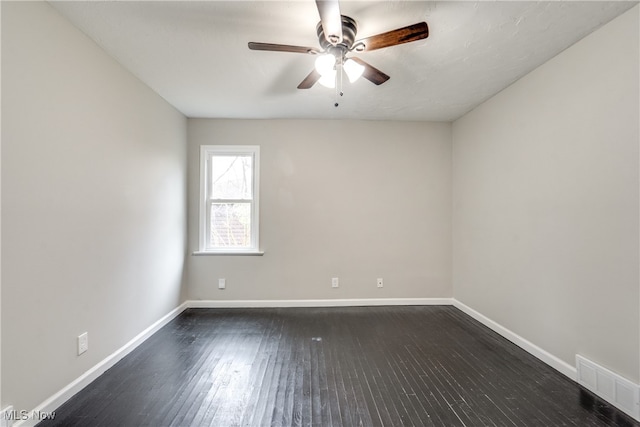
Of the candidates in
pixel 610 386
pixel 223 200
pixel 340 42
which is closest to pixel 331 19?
pixel 340 42

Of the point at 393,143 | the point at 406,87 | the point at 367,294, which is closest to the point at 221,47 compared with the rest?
the point at 406,87

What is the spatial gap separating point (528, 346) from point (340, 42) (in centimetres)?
289

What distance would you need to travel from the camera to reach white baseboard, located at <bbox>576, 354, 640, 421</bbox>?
162cm

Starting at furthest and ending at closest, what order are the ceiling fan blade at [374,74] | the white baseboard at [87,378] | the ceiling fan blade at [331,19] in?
the ceiling fan blade at [374,74] → the white baseboard at [87,378] → the ceiling fan blade at [331,19]

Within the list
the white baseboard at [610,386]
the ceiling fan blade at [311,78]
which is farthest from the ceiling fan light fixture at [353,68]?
the white baseboard at [610,386]

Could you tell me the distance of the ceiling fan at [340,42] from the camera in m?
1.42

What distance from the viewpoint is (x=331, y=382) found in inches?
77.5

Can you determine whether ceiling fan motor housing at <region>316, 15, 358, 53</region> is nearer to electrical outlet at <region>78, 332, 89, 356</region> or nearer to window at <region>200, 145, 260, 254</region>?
window at <region>200, 145, 260, 254</region>

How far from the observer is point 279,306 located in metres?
3.52

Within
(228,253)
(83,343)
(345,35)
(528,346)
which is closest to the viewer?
(345,35)

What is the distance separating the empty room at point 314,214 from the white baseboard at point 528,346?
0.02 metres

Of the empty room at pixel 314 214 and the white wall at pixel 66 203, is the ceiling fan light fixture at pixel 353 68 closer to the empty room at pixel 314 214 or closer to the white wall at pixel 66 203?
the empty room at pixel 314 214

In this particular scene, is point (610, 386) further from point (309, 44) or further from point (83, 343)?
point (83, 343)

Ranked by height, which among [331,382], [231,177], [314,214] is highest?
[231,177]
